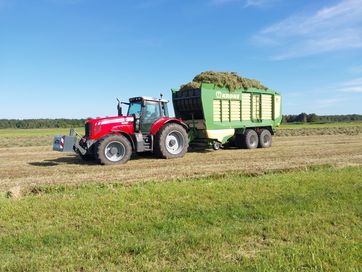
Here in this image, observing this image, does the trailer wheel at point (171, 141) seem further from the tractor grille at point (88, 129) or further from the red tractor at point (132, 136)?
the tractor grille at point (88, 129)

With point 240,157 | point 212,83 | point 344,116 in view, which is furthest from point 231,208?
point 344,116

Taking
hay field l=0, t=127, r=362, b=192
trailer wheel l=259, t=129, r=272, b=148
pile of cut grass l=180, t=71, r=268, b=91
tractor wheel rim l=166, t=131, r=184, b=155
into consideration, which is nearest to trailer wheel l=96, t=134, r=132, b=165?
hay field l=0, t=127, r=362, b=192

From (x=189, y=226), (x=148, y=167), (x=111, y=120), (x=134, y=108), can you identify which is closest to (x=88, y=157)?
(x=111, y=120)

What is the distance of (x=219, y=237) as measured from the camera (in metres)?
4.84

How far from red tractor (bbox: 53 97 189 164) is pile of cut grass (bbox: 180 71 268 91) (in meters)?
1.95

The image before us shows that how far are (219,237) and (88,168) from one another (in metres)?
6.75

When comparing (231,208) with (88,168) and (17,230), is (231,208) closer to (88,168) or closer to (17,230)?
(17,230)

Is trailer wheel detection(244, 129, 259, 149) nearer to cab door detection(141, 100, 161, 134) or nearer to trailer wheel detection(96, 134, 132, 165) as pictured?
cab door detection(141, 100, 161, 134)

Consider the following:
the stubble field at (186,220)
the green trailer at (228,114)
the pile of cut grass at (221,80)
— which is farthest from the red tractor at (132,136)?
the pile of cut grass at (221,80)

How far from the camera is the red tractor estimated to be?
37.9 feet

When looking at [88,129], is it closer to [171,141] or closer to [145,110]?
[145,110]

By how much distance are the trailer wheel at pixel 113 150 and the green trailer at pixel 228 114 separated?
131 inches

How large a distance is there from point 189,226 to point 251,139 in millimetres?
10934

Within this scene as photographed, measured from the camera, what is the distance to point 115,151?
11.8 m
